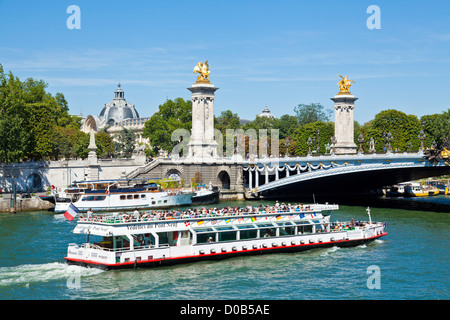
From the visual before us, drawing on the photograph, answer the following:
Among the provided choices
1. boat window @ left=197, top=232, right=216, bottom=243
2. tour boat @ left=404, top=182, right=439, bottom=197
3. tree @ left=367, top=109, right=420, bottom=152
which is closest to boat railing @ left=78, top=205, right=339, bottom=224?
boat window @ left=197, top=232, right=216, bottom=243

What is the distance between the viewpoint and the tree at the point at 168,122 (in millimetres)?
87875

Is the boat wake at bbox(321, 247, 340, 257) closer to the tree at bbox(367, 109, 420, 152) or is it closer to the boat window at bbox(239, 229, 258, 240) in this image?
the boat window at bbox(239, 229, 258, 240)

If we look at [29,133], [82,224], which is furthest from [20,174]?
[82,224]

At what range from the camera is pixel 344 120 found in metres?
83.8

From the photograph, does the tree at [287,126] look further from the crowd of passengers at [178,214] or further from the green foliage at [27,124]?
the crowd of passengers at [178,214]

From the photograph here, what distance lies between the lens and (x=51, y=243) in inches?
1468

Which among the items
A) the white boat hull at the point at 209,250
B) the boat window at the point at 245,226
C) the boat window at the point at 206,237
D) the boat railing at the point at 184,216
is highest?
the boat railing at the point at 184,216

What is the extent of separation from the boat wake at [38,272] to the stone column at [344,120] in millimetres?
58280

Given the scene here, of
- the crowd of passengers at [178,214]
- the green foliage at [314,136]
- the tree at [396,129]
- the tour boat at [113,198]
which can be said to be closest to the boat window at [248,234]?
the crowd of passengers at [178,214]

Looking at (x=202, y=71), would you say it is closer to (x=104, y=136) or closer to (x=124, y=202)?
(x=124, y=202)

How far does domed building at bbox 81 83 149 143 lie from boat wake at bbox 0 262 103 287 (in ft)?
347

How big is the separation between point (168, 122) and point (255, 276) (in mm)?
62383

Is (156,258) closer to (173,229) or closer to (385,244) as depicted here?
(173,229)

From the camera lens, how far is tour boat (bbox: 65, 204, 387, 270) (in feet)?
102
